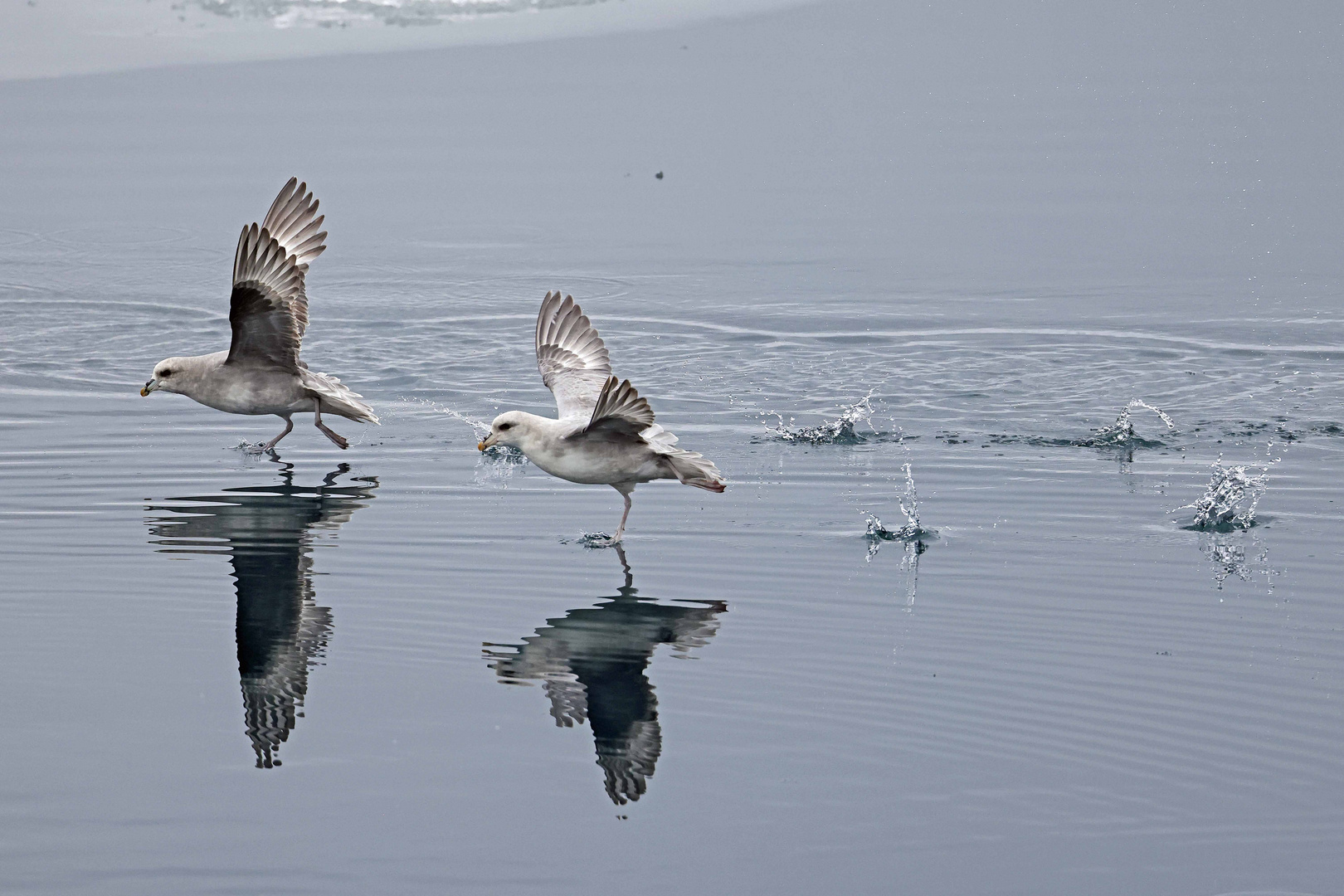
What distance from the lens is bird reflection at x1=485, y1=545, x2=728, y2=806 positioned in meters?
7.29

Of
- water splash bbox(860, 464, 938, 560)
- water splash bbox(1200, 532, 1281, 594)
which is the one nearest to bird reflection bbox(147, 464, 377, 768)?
water splash bbox(860, 464, 938, 560)

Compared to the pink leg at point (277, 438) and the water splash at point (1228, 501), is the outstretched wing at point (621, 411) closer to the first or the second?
the water splash at point (1228, 501)

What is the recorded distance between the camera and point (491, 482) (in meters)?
12.0

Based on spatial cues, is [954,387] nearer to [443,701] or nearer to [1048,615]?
[1048,615]

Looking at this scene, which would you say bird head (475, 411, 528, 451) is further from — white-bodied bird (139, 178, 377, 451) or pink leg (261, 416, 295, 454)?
pink leg (261, 416, 295, 454)

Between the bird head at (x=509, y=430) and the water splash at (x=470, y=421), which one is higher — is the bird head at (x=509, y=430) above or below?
below

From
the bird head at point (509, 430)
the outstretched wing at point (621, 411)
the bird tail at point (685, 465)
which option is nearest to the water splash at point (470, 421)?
the bird head at point (509, 430)

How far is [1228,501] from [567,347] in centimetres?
442

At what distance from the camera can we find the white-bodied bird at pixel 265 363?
1274cm

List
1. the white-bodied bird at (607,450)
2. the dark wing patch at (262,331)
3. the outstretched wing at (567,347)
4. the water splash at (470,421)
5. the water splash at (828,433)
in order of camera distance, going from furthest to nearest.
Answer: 1. the water splash at (470,421)
2. the water splash at (828,433)
3. the dark wing patch at (262,331)
4. the outstretched wing at (567,347)
5. the white-bodied bird at (607,450)

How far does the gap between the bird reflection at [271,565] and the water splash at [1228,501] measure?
203 inches

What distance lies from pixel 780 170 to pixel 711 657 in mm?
16302

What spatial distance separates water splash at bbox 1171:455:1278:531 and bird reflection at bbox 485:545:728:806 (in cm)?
339

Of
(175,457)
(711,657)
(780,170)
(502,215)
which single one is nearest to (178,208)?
(502,215)
